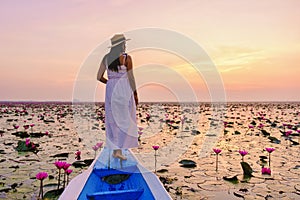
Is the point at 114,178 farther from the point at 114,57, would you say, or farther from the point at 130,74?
the point at 114,57

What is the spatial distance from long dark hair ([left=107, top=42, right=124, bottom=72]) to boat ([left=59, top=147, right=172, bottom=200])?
1.06m

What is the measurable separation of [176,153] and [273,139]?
284cm

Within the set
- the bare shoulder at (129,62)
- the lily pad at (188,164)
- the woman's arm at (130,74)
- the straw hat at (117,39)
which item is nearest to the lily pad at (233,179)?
the lily pad at (188,164)

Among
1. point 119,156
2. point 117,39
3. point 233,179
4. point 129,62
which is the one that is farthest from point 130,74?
point 233,179

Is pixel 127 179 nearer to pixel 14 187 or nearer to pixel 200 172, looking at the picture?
pixel 14 187

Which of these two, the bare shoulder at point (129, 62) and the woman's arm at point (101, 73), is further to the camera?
the woman's arm at point (101, 73)

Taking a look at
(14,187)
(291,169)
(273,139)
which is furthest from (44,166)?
(273,139)

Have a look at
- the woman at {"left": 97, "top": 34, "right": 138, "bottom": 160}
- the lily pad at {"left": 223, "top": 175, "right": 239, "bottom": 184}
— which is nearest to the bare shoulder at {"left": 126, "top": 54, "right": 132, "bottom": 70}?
the woman at {"left": 97, "top": 34, "right": 138, "bottom": 160}

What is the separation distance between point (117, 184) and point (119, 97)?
106 cm

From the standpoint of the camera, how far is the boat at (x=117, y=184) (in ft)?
6.76

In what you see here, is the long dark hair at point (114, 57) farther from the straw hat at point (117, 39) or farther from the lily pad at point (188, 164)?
the lily pad at point (188, 164)

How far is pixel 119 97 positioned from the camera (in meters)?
3.24

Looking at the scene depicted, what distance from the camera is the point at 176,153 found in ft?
19.2

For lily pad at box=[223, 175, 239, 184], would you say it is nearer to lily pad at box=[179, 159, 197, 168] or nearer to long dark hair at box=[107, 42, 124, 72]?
lily pad at box=[179, 159, 197, 168]
